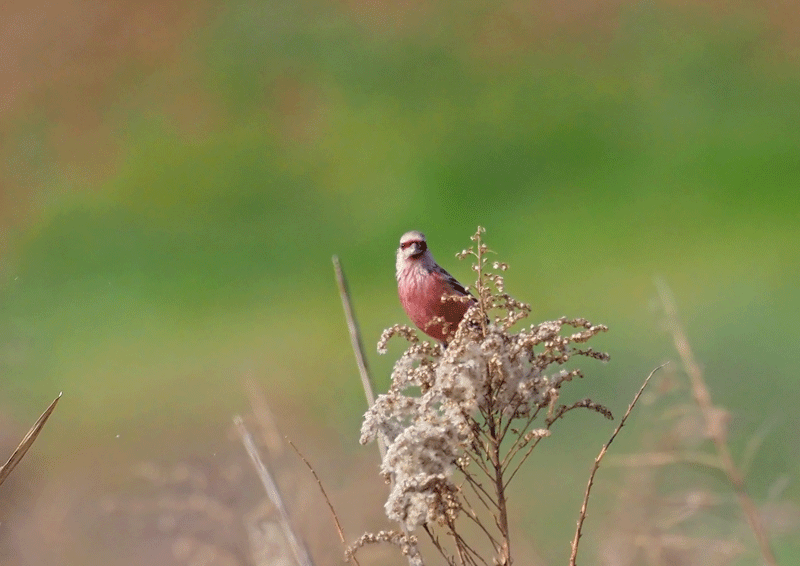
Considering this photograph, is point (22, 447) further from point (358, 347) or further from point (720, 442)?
point (720, 442)

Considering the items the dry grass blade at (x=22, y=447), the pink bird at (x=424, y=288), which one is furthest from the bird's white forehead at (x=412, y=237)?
the dry grass blade at (x=22, y=447)

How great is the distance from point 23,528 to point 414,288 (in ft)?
8.70

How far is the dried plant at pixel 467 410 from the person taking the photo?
1.45m

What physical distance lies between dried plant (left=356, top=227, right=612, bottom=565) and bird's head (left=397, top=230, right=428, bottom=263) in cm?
87

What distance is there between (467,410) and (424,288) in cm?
98

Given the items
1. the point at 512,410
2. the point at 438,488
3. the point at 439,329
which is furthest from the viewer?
the point at 439,329

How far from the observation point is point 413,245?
2.53m

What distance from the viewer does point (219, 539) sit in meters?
3.40

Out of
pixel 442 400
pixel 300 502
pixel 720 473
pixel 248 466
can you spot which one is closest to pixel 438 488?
pixel 442 400

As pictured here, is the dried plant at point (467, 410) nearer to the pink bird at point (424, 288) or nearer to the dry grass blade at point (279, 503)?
the dry grass blade at point (279, 503)

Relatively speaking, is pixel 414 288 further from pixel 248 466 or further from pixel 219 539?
pixel 248 466

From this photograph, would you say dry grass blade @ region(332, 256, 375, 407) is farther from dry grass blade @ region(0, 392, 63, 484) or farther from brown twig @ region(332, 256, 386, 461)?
dry grass blade @ region(0, 392, 63, 484)

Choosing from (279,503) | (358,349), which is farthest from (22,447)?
(358,349)

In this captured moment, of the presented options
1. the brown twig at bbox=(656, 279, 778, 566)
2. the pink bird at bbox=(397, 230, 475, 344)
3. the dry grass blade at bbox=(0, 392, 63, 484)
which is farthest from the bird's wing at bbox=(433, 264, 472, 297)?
the dry grass blade at bbox=(0, 392, 63, 484)
